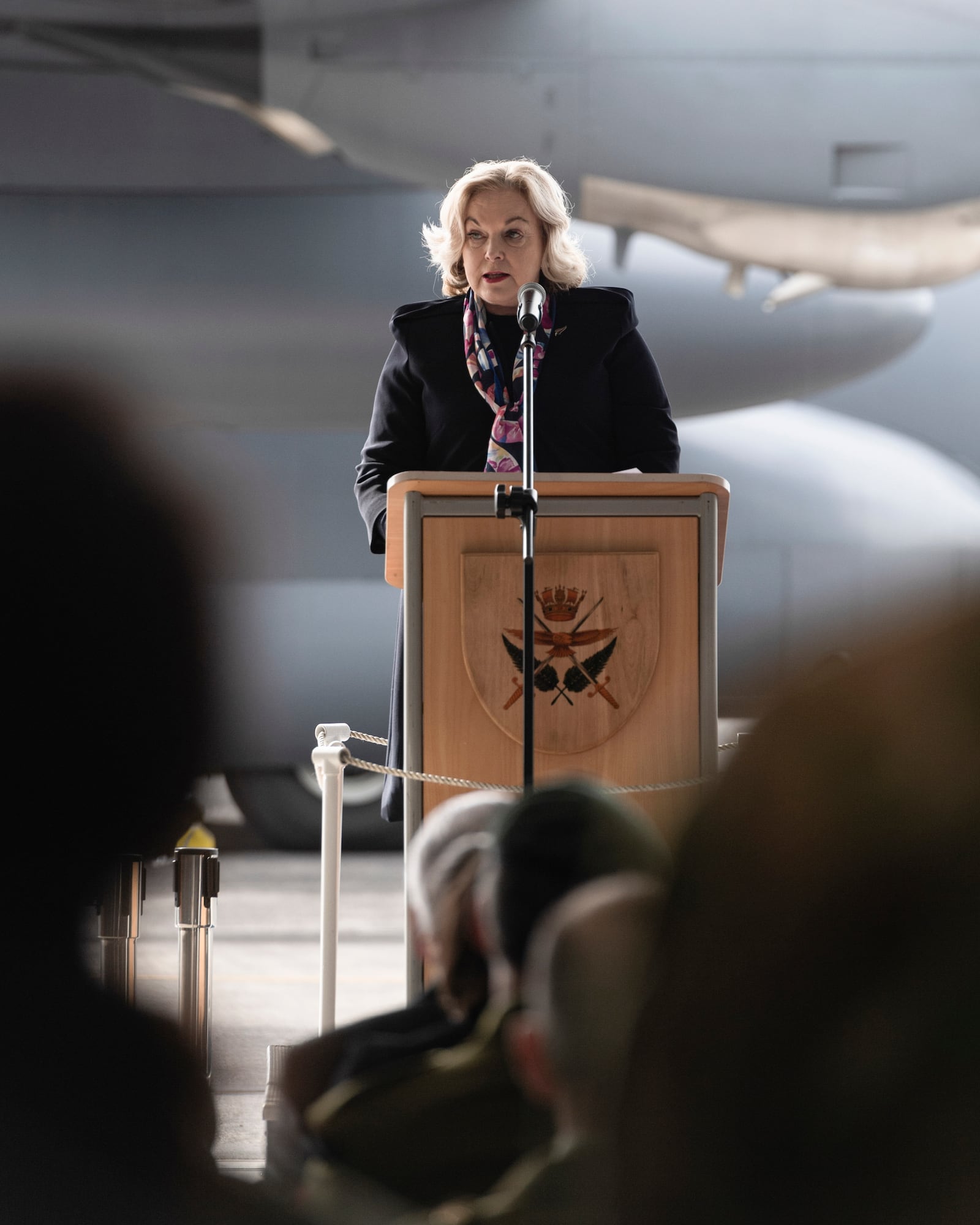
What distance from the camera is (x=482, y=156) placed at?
577 cm

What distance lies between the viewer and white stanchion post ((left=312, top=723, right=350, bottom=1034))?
2.04m

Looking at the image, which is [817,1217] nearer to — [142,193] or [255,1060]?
[255,1060]

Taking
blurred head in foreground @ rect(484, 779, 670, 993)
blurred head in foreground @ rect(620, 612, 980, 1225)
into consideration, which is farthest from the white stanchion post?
blurred head in foreground @ rect(620, 612, 980, 1225)

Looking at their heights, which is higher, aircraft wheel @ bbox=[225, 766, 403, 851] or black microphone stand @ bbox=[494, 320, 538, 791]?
black microphone stand @ bbox=[494, 320, 538, 791]

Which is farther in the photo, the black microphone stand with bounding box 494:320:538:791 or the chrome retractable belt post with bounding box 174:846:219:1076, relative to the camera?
the chrome retractable belt post with bounding box 174:846:219:1076

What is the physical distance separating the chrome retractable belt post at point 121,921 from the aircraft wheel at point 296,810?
4.00m

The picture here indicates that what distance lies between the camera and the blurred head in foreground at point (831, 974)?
444mm

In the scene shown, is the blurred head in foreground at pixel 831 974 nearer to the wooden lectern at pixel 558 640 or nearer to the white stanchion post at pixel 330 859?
the wooden lectern at pixel 558 640

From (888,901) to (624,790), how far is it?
1.24 meters

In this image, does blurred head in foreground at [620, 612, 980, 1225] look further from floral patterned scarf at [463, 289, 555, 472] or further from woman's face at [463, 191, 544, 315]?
woman's face at [463, 191, 544, 315]

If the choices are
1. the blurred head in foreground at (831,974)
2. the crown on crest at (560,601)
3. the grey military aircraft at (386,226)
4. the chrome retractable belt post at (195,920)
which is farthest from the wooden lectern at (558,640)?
the grey military aircraft at (386,226)

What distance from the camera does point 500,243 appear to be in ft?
6.72

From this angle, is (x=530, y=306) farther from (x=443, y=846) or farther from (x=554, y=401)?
(x=443, y=846)

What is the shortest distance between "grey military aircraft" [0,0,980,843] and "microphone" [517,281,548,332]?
3.92 m
